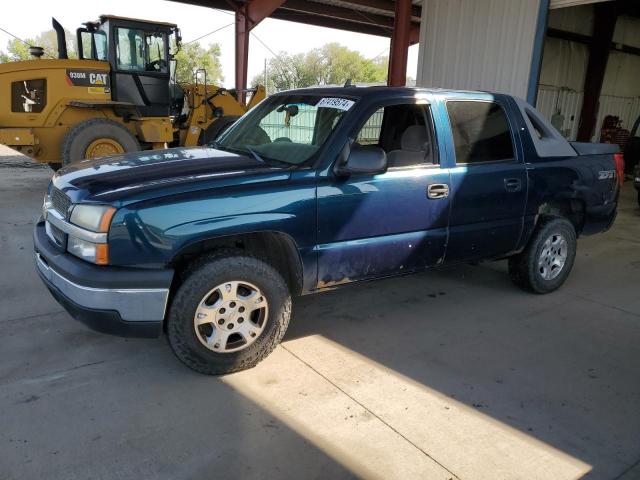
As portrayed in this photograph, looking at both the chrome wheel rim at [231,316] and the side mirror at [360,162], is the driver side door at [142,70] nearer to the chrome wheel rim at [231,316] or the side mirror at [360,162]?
the side mirror at [360,162]

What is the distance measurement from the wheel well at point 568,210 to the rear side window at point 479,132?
67 cm

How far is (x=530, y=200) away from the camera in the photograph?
14.6ft

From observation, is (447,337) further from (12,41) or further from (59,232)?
(12,41)

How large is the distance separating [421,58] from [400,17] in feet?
3.05

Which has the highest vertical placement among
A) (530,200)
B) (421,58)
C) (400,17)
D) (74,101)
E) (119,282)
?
(400,17)

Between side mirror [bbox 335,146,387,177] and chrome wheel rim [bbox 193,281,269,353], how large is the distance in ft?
3.18

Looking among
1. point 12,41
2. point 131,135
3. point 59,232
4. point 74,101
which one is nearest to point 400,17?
point 131,135

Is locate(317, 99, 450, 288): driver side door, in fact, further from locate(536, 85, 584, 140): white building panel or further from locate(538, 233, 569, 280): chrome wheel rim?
locate(536, 85, 584, 140): white building panel

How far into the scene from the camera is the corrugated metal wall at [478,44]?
839 cm

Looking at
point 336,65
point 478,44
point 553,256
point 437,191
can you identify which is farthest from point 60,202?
point 336,65

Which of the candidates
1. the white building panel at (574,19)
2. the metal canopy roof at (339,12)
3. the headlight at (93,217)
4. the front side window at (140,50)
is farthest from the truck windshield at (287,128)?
the metal canopy roof at (339,12)

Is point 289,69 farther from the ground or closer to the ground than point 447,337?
farther from the ground

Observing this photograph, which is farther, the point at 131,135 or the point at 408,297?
the point at 131,135

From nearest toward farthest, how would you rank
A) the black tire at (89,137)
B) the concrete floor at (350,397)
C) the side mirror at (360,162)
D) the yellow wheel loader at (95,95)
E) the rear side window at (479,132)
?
the concrete floor at (350,397)
the side mirror at (360,162)
the rear side window at (479,132)
the black tire at (89,137)
the yellow wheel loader at (95,95)
